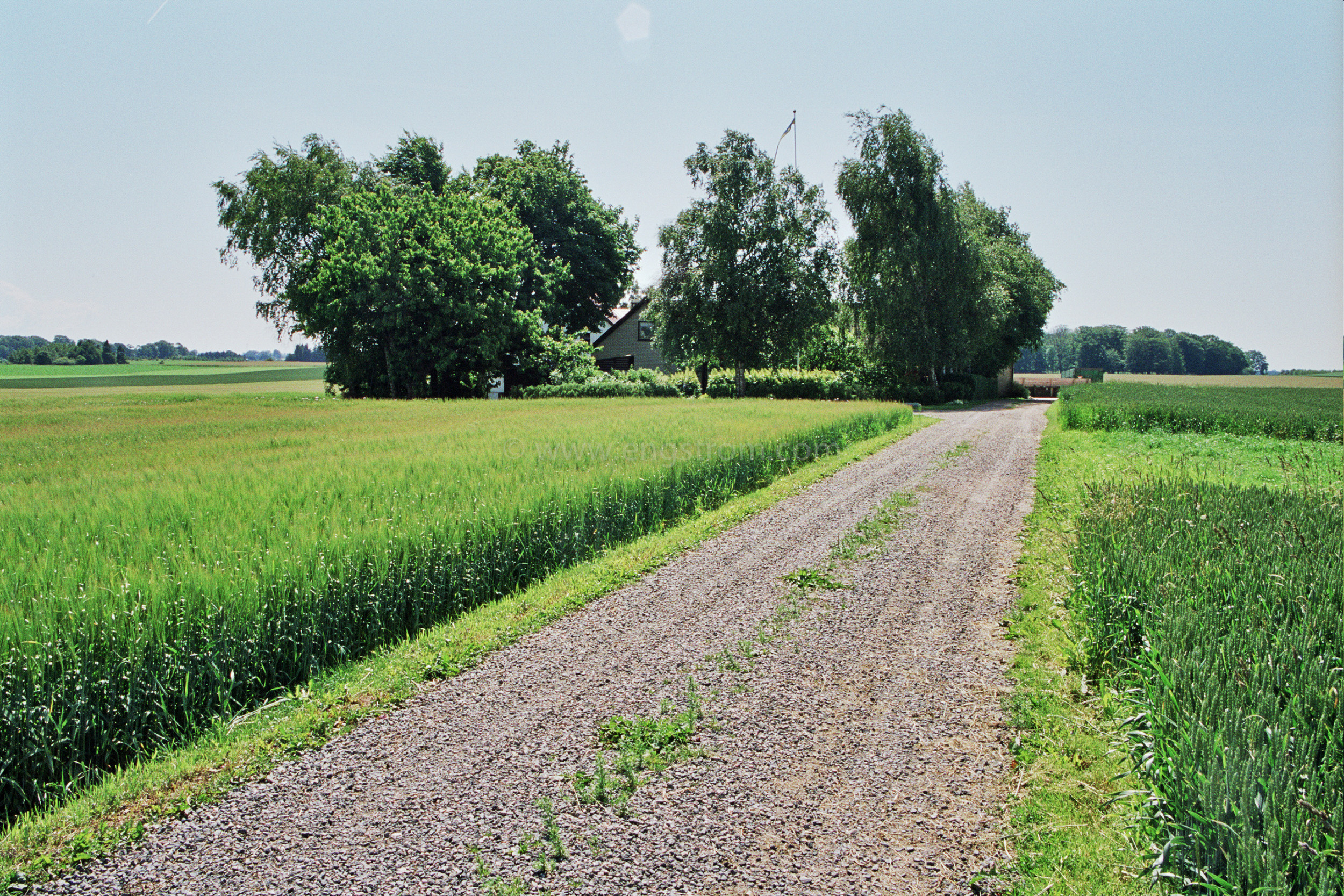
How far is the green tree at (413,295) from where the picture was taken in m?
35.5

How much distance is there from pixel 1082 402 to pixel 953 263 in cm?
1606

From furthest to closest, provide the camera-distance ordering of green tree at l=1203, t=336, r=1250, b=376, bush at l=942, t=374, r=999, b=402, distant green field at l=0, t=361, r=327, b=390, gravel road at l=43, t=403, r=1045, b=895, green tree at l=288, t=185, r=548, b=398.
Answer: green tree at l=1203, t=336, r=1250, b=376 → bush at l=942, t=374, r=999, b=402 → green tree at l=288, t=185, r=548, b=398 → distant green field at l=0, t=361, r=327, b=390 → gravel road at l=43, t=403, r=1045, b=895

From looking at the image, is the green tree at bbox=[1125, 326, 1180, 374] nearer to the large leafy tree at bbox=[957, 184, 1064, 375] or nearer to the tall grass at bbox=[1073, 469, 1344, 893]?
the large leafy tree at bbox=[957, 184, 1064, 375]

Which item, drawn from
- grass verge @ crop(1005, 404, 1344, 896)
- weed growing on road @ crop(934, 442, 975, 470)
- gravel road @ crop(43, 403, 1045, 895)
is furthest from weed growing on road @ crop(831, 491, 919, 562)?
weed growing on road @ crop(934, 442, 975, 470)

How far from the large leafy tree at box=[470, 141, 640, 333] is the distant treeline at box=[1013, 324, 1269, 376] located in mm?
86187

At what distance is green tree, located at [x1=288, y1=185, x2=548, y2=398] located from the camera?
3547 centimetres

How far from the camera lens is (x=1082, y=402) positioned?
2588 centimetres

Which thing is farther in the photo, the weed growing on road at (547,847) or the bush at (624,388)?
the bush at (624,388)

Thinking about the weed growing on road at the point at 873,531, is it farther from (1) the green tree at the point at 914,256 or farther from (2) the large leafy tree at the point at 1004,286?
(2) the large leafy tree at the point at 1004,286

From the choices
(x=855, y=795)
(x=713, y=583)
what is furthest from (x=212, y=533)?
(x=855, y=795)

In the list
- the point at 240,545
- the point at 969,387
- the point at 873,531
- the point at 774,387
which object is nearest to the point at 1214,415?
the point at 873,531

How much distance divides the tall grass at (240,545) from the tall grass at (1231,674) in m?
5.29

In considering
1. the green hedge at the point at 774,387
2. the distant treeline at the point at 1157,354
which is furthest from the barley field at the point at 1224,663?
the distant treeline at the point at 1157,354

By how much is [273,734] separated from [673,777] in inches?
100
